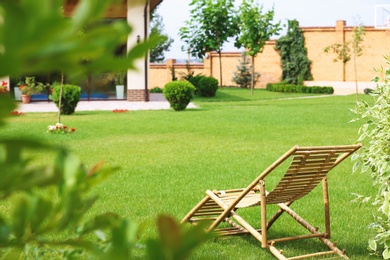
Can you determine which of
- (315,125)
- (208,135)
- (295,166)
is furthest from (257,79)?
(295,166)

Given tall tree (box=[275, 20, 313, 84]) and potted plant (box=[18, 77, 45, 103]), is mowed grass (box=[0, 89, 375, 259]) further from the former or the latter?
tall tree (box=[275, 20, 313, 84])

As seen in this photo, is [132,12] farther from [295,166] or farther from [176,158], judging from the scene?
[295,166]

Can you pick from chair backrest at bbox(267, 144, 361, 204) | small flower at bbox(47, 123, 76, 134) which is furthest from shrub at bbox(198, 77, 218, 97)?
chair backrest at bbox(267, 144, 361, 204)

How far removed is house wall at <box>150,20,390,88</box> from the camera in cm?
3566

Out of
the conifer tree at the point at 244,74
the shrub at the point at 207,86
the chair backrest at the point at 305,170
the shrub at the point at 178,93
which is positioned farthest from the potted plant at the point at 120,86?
the chair backrest at the point at 305,170

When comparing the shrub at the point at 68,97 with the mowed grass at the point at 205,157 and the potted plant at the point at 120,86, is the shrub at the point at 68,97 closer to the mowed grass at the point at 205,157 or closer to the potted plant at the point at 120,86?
the mowed grass at the point at 205,157

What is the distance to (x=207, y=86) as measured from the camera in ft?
91.0

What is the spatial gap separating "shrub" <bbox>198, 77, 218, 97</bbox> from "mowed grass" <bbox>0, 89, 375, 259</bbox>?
6926mm

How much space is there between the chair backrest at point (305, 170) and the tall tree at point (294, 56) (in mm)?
31830

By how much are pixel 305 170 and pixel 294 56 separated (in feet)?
106

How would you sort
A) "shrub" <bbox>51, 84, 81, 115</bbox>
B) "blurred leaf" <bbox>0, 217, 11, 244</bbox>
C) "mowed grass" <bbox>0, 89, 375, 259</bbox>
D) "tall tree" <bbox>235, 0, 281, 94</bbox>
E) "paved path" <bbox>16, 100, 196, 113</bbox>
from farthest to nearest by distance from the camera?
"tall tree" <bbox>235, 0, 281, 94</bbox> → "paved path" <bbox>16, 100, 196, 113</bbox> → "shrub" <bbox>51, 84, 81, 115</bbox> → "mowed grass" <bbox>0, 89, 375, 259</bbox> → "blurred leaf" <bbox>0, 217, 11, 244</bbox>

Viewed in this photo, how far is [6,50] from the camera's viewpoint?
0.45 m

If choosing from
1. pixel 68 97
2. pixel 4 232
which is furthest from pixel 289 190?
pixel 68 97

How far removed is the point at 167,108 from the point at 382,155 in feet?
56.1
